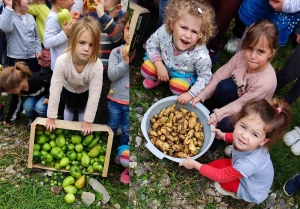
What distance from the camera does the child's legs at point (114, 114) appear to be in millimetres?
1619

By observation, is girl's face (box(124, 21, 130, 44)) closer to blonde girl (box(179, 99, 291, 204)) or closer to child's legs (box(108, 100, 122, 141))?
child's legs (box(108, 100, 122, 141))

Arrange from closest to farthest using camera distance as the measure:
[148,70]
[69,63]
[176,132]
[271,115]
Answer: [271,115] < [69,63] < [176,132] < [148,70]

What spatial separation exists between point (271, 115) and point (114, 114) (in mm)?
683

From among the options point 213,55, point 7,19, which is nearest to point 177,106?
point 213,55

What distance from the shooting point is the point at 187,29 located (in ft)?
5.16

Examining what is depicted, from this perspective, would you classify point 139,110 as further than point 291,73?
Yes

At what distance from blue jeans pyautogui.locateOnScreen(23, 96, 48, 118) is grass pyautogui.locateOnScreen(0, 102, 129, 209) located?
→ 0.13 m

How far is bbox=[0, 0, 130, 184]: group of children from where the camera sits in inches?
56.1

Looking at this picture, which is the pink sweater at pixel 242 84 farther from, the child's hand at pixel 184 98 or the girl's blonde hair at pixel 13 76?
the girl's blonde hair at pixel 13 76

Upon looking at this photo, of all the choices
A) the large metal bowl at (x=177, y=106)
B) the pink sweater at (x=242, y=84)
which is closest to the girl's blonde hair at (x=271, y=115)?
the pink sweater at (x=242, y=84)


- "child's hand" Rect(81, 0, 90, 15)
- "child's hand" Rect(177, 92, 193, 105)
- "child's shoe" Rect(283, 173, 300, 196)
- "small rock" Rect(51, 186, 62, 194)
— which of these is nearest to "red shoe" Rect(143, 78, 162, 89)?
"child's hand" Rect(177, 92, 193, 105)

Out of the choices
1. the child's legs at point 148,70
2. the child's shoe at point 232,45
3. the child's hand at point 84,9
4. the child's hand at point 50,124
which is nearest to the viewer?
the child's hand at point 84,9

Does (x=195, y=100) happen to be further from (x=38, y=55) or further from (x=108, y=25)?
(x=38, y=55)

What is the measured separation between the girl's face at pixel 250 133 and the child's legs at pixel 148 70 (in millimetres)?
560
